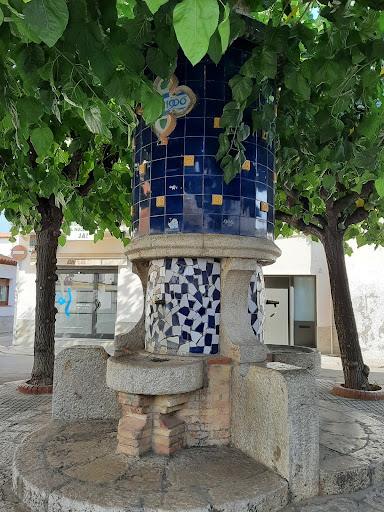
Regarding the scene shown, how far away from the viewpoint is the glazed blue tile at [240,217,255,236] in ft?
13.7

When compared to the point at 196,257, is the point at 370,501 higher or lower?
lower

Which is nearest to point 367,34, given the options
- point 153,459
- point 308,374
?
point 308,374

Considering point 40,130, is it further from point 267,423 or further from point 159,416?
point 267,423

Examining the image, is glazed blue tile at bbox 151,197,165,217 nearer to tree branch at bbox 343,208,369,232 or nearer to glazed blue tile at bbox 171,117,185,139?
glazed blue tile at bbox 171,117,185,139

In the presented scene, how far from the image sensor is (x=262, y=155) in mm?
4398

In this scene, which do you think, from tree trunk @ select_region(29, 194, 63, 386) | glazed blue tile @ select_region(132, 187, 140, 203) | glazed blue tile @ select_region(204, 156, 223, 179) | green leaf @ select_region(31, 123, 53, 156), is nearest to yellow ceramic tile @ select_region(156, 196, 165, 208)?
glazed blue tile @ select_region(132, 187, 140, 203)

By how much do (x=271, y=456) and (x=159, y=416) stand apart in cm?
91

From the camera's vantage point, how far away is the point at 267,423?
350 centimetres

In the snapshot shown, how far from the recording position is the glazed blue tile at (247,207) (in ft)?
13.8

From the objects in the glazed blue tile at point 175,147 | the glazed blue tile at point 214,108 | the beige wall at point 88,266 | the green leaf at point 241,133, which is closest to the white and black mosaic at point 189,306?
the glazed blue tile at point 175,147

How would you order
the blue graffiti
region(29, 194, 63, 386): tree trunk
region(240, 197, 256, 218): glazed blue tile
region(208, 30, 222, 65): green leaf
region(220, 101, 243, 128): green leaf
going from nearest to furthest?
1. region(208, 30, 222, 65): green leaf
2. region(220, 101, 243, 128): green leaf
3. region(240, 197, 256, 218): glazed blue tile
4. region(29, 194, 63, 386): tree trunk
5. the blue graffiti

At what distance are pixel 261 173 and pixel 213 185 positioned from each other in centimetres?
53

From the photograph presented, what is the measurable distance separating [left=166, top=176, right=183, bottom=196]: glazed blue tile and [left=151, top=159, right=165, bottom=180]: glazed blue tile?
0.10 m

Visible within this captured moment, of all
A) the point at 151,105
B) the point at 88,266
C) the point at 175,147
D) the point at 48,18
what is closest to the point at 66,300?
the point at 88,266
